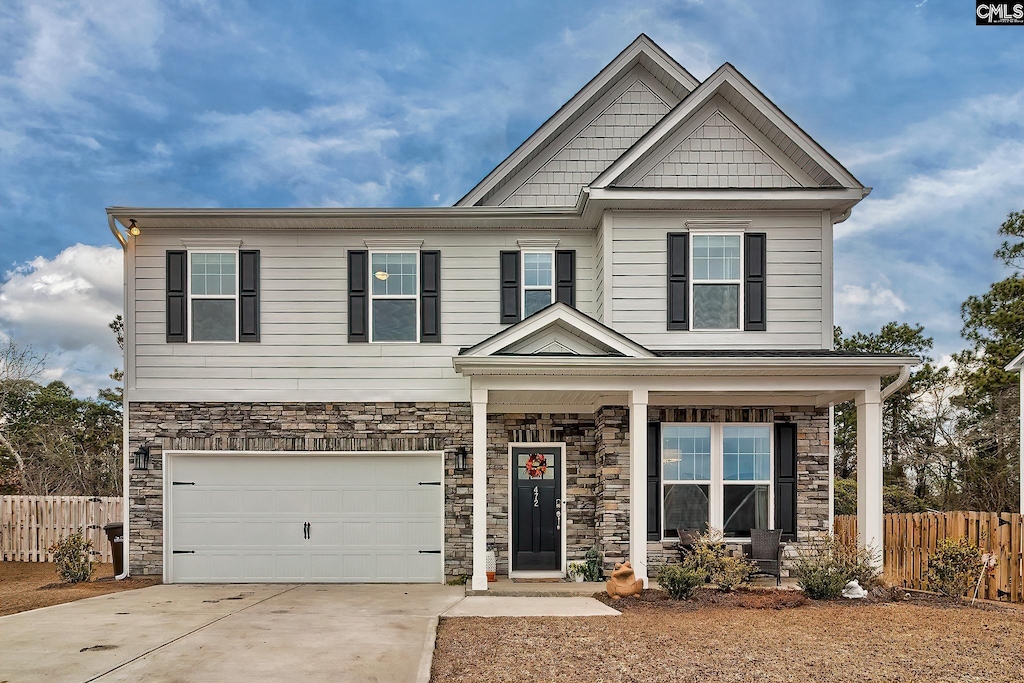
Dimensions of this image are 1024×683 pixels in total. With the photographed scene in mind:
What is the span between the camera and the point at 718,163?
42.0 ft

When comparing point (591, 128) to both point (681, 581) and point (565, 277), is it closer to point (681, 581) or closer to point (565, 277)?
point (565, 277)

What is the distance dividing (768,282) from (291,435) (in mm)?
7996

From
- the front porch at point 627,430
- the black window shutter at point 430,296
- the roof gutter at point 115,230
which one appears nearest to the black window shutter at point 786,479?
the front porch at point 627,430

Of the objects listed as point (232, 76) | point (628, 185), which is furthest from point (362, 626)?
point (232, 76)

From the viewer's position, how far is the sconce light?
42.6 feet

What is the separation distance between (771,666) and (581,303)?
7.30 m

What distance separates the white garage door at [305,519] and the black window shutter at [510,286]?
8.54ft

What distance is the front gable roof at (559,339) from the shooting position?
11312 mm

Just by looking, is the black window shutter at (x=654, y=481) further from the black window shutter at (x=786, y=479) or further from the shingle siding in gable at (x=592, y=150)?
the shingle siding in gable at (x=592, y=150)

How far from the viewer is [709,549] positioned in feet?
36.6

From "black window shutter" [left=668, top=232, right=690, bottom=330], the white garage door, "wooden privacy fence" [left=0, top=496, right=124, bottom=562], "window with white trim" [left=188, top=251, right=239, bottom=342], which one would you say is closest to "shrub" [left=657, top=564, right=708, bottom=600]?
"black window shutter" [left=668, top=232, right=690, bottom=330]

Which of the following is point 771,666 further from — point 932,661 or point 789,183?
point 789,183

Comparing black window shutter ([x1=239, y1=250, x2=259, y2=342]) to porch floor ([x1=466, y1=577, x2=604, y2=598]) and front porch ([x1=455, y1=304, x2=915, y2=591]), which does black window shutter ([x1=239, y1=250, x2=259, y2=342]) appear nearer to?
front porch ([x1=455, y1=304, x2=915, y2=591])

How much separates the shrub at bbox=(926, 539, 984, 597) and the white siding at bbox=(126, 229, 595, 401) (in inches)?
243
